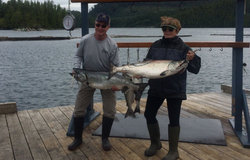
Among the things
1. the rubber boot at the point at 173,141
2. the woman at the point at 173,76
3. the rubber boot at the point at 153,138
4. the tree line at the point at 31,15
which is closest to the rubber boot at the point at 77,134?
the rubber boot at the point at 153,138

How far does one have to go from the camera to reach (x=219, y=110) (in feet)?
21.4

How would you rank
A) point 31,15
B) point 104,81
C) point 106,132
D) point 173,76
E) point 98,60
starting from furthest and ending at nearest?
point 31,15, point 106,132, point 98,60, point 104,81, point 173,76

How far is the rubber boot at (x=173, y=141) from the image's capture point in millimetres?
3787

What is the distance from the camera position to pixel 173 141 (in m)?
3.82

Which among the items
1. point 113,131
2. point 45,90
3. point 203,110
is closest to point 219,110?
point 203,110

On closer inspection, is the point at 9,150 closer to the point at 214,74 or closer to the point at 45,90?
the point at 45,90

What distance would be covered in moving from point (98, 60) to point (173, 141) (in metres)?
1.53

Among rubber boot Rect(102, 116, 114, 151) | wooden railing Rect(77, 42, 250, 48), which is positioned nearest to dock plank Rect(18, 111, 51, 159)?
rubber boot Rect(102, 116, 114, 151)

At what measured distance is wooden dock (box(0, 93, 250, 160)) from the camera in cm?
408

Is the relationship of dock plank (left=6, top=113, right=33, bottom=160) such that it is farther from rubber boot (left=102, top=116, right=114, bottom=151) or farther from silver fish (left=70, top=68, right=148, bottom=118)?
silver fish (left=70, top=68, right=148, bottom=118)

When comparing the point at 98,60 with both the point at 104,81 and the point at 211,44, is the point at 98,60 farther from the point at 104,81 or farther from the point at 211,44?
the point at 211,44

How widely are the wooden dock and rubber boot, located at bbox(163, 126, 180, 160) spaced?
191mm

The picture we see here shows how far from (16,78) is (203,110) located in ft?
67.0

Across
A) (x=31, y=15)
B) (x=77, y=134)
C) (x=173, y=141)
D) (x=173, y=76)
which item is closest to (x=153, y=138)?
(x=173, y=141)
